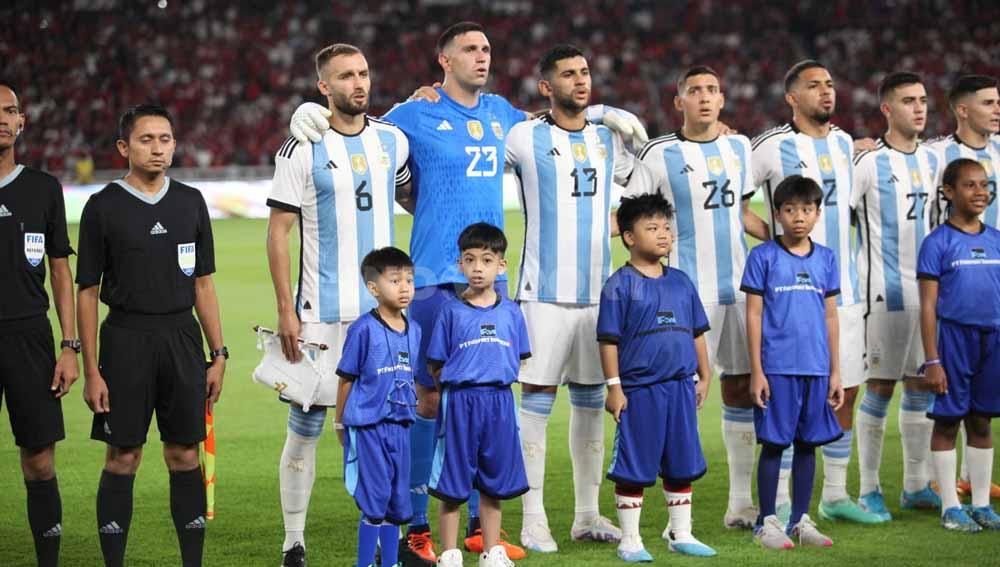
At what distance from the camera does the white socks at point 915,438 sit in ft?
24.3

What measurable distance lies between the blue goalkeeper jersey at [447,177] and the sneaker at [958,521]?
2.76 meters

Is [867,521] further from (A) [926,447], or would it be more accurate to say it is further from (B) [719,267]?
(B) [719,267]

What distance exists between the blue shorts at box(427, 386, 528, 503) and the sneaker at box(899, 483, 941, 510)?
2.60 metres

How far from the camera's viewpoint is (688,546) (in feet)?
20.9

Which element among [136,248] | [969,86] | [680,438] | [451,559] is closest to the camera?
[136,248]

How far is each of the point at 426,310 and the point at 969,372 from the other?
289 cm

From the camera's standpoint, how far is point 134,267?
5.46 metres

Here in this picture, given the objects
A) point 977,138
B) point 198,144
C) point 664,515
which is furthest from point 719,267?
point 198,144

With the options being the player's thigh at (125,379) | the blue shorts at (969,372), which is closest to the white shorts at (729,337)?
the blue shorts at (969,372)

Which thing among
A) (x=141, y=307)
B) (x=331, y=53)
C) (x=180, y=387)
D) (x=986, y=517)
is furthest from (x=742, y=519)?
(x=141, y=307)

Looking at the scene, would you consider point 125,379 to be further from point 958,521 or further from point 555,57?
point 958,521

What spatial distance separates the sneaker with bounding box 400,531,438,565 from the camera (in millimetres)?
6285

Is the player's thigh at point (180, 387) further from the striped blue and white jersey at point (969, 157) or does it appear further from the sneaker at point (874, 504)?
the striped blue and white jersey at point (969, 157)

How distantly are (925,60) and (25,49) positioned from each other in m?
23.4
